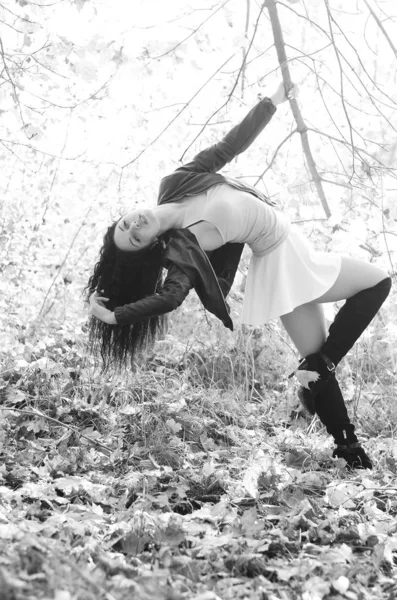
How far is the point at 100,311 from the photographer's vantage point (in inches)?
123

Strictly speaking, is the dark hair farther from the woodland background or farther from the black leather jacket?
the woodland background

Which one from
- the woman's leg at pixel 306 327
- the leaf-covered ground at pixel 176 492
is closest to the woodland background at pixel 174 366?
the leaf-covered ground at pixel 176 492

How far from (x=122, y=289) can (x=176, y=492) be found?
44.3 inches

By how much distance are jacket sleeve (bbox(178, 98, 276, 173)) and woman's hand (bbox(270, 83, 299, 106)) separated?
32 mm

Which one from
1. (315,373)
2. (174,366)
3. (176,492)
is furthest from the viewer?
(174,366)

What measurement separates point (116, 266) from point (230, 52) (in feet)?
6.77

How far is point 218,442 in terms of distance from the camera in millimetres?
3777

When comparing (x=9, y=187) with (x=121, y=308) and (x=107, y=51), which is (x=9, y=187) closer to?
(x=107, y=51)

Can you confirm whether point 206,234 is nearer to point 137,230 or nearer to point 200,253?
point 200,253

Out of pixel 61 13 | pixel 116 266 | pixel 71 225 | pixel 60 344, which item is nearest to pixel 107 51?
pixel 61 13

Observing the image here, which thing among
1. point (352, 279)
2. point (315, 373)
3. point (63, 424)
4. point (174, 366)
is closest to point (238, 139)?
point (352, 279)

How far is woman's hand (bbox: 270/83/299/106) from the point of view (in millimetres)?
3334

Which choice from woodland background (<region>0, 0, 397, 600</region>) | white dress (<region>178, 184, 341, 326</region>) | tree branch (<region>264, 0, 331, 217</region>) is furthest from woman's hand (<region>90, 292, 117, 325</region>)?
tree branch (<region>264, 0, 331, 217</region>)

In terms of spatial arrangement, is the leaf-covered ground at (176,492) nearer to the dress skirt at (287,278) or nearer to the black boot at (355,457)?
the black boot at (355,457)
